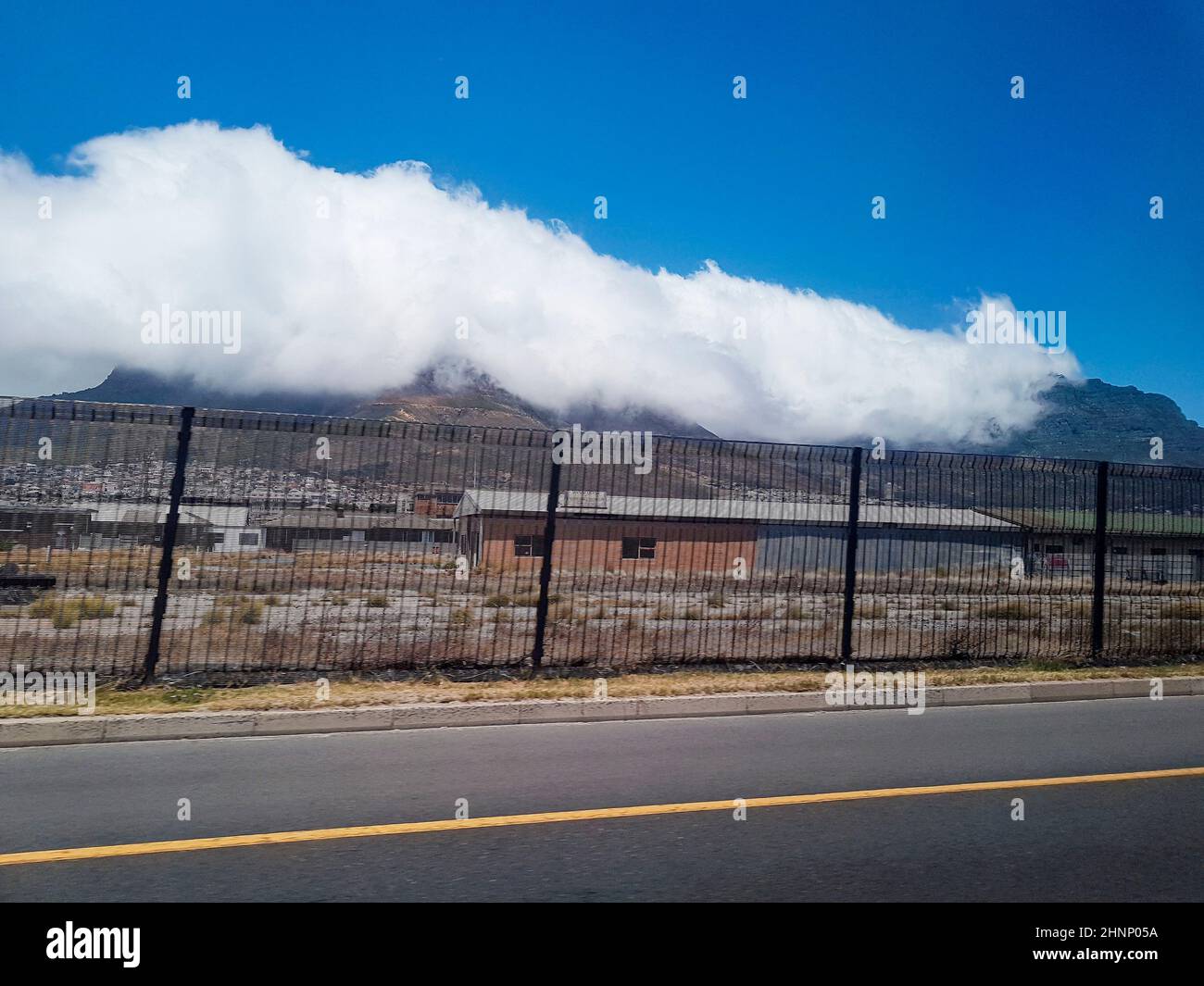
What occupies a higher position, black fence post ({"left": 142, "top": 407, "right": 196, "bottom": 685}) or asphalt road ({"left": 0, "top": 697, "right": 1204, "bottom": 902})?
black fence post ({"left": 142, "top": 407, "right": 196, "bottom": 685})

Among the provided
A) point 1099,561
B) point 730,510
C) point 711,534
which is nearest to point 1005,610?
point 1099,561

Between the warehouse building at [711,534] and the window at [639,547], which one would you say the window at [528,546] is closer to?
the warehouse building at [711,534]

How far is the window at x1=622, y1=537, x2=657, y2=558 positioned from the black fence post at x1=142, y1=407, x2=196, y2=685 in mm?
4648

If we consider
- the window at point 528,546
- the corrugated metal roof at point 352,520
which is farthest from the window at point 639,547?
the corrugated metal roof at point 352,520

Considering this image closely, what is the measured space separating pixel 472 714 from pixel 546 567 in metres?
2.16

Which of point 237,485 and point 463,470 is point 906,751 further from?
point 237,485

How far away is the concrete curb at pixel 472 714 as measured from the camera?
7.02 metres

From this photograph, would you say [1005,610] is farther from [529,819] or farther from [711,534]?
[529,819]

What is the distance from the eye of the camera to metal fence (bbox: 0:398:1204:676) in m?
8.77

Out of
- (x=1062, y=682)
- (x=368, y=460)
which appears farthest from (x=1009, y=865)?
(x=368, y=460)

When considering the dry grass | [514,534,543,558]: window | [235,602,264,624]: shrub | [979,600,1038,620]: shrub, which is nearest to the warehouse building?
[514,534,543,558]: window

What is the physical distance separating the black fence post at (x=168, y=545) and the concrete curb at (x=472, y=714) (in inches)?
53.9

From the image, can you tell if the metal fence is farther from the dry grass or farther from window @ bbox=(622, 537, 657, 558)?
the dry grass
